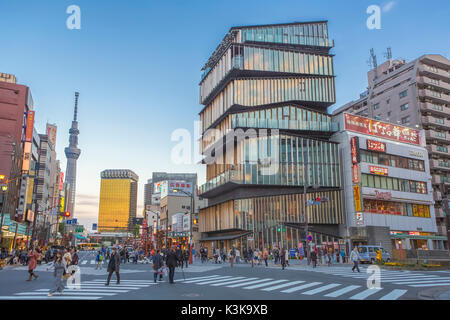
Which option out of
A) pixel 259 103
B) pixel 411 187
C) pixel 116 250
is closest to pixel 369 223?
pixel 411 187

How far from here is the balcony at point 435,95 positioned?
68.2 meters

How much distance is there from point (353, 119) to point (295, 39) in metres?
16.5

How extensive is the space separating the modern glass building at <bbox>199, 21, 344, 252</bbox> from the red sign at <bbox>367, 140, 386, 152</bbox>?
465 centimetres

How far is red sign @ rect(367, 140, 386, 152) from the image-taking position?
176ft

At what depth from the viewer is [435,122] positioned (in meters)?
67.9

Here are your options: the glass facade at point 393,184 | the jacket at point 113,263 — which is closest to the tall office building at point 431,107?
the glass facade at point 393,184

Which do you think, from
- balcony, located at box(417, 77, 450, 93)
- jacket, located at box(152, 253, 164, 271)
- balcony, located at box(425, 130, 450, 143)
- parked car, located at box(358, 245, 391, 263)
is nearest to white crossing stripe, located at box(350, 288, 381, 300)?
jacket, located at box(152, 253, 164, 271)

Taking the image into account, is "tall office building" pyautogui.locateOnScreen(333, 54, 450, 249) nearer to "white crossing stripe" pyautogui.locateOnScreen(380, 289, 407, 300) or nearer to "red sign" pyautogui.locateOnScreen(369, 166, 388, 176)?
"red sign" pyautogui.locateOnScreen(369, 166, 388, 176)

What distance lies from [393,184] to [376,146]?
22.8 ft

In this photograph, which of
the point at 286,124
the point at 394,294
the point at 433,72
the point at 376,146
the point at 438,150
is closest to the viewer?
the point at 394,294

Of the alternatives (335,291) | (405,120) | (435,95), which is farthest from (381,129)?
(335,291)

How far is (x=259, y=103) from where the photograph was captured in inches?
2195

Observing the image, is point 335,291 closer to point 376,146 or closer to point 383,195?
point 383,195
